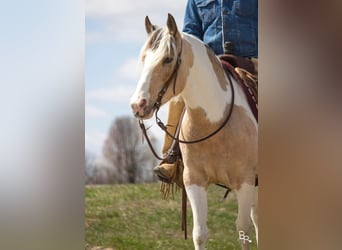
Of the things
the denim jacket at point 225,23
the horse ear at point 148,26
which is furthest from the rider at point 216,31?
the horse ear at point 148,26

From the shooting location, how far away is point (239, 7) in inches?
67.2

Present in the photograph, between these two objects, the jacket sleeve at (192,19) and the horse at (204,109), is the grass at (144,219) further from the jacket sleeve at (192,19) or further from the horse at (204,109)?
the jacket sleeve at (192,19)

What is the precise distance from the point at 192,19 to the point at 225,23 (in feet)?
0.40

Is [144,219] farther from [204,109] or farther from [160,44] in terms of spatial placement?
[160,44]

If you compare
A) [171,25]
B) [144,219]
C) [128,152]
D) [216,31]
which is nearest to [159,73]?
[171,25]

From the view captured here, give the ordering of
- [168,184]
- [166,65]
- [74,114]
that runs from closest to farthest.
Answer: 1. [166,65]
2. [168,184]
3. [74,114]

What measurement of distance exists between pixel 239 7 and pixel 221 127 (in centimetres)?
37

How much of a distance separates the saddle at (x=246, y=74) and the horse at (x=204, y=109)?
17mm

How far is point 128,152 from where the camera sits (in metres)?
2.01

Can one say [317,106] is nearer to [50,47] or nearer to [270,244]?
[270,244]

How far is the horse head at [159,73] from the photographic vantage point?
167 centimetres

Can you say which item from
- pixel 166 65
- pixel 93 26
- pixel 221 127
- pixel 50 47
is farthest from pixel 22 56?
pixel 221 127

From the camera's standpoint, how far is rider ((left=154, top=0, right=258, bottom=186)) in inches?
66.9

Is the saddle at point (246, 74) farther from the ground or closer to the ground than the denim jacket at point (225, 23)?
closer to the ground
